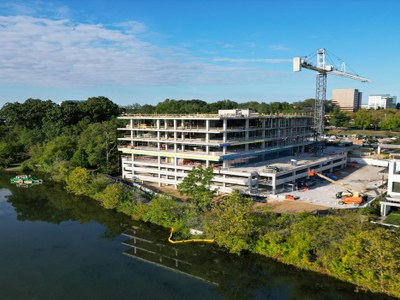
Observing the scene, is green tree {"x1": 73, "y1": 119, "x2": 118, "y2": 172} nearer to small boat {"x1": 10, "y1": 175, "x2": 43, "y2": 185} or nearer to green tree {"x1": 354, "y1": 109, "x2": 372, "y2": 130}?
small boat {"x1": 10, "y1": 175, "x2": 43, "y2": 185}

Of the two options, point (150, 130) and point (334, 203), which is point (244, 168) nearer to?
point (334, 203)

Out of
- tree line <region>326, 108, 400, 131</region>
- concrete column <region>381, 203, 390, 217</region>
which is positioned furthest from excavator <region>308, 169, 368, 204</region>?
tree line <region>326, 108, 400, 131</region>

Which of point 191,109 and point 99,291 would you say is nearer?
point 99,291

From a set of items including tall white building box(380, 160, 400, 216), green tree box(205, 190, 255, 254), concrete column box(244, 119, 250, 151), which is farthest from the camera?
concrete column box(244, 119, 250, 151)

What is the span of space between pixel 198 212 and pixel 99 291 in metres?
14.4

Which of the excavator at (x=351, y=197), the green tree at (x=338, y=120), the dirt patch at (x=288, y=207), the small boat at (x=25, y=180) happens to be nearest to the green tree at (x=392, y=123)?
the green tree at (x=338, y=120)

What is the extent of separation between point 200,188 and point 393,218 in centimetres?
2268

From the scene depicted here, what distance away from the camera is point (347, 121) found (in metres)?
130

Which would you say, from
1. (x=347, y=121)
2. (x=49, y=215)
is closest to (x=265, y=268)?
(x=49, y=215)

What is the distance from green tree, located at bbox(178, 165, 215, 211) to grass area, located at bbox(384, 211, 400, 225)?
20.3 meters

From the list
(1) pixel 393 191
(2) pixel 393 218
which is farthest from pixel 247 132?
(2) pixel 393 218

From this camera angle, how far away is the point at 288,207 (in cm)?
4350

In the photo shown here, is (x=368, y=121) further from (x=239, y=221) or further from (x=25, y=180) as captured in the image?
(x=25, y=180)

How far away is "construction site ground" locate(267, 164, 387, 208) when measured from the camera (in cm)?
4625
